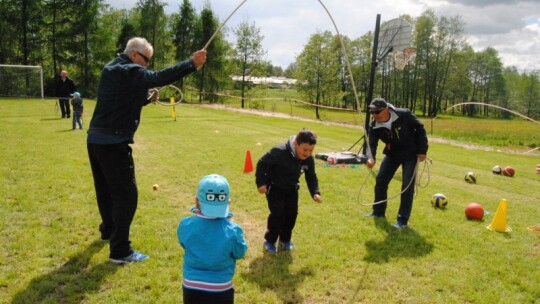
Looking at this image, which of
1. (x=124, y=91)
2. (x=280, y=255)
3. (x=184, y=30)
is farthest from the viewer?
(x=184, y=30)

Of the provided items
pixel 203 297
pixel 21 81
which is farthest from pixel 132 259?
pixel 21 81

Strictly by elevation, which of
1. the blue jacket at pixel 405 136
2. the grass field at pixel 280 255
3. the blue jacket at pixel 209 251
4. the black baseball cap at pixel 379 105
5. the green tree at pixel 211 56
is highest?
the green tree at pixel 211 56

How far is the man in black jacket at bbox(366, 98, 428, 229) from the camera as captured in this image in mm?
6047

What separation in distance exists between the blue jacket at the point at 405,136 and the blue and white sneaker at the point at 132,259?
3.96 meters

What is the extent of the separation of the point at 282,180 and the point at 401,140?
92.7 inches

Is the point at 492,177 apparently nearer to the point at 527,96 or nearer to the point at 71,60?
the point at 71,60

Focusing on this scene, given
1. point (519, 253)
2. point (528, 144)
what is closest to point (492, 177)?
point (519, 253)

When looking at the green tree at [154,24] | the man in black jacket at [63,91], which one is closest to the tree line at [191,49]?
the green tree at [154,24]

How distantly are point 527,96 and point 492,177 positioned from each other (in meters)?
76.1

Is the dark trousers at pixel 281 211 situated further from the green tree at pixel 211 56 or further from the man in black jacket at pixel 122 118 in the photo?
the green tree at pixel 211 56

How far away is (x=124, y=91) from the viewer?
4086 mm

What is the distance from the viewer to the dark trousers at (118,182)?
4262 millimetres

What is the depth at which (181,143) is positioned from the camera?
13.4 meters

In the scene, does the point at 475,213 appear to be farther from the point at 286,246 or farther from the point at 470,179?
the point at 470,179
